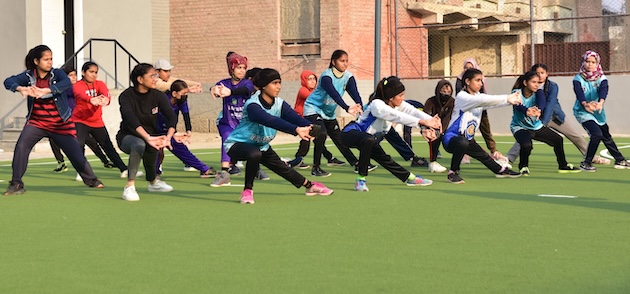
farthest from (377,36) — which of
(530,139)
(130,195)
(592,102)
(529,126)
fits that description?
(130,195)

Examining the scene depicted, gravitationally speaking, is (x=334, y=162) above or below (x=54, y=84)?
below

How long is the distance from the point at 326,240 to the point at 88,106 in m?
8.04

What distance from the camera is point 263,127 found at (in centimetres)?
1180

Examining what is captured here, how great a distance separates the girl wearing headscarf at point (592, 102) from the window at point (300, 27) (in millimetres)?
14892

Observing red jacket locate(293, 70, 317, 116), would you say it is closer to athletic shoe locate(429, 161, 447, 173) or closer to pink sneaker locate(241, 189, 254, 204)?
athletic shoe locate(429, 161, 447, 173)

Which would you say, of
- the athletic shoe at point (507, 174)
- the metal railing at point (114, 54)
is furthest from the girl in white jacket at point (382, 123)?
the metal railing at point (114, 54)

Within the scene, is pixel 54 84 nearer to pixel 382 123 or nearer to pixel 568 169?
pixel 382 123

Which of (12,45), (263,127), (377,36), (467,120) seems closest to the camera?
(263,127)

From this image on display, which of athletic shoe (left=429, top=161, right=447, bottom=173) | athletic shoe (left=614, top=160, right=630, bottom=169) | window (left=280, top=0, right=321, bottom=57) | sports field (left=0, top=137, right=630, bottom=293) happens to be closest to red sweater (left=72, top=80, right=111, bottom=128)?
sports field (left=0, top=137, right=630, bottom=293)

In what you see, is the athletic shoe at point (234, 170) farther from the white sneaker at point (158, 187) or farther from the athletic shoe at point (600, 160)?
the athletic shoe at point (600, 160)

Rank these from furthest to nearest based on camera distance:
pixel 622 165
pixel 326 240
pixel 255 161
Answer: pixel 622 165 → pixel 255 161 → pixel 326 240

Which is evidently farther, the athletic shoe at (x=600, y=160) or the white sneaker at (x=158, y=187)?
the athletic shoe at (x=600, y=160)

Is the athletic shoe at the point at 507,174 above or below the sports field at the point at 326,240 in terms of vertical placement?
above

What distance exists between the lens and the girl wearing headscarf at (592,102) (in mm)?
15766
